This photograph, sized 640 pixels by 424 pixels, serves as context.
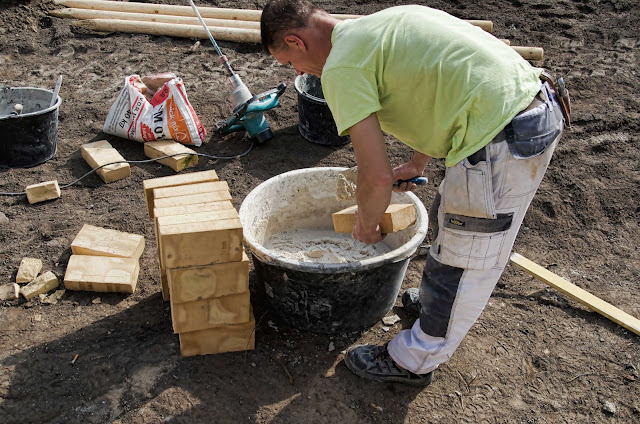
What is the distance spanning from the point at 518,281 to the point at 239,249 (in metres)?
1.93

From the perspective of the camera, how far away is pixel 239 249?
8.46 feet

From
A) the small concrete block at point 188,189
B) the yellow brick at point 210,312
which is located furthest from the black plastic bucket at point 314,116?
the yellow brick at point 210,312

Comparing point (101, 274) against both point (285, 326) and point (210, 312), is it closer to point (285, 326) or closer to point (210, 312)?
point (210, 312)

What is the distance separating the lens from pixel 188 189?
2916 mm

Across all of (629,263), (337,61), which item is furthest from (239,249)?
(629,263)

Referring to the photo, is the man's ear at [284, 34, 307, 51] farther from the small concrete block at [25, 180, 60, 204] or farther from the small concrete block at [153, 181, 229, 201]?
the small concrete block at [25, 180, 60, 204]

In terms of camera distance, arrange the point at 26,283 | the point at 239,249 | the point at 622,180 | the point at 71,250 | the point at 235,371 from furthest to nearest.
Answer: the point at 622,180 → the point at 71,250 → the point at 26,283 → the point at 235,371 → the point at 239,249

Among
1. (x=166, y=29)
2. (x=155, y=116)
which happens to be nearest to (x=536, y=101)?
(x=155, y=116)

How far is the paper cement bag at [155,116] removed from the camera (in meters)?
4.75

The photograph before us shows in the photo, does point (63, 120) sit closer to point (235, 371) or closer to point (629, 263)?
point (235, 371)

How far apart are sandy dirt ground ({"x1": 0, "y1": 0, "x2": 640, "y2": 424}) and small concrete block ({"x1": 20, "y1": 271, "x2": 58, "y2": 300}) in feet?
0.19

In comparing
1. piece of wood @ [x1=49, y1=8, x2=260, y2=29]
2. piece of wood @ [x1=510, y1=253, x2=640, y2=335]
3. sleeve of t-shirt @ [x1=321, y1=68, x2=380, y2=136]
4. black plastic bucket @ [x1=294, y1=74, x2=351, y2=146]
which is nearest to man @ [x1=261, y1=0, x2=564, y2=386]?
sleeve of t-shirt @ [x1=321, y1=68, x2=380, y2=136]

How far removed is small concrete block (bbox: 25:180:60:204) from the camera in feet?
13.4

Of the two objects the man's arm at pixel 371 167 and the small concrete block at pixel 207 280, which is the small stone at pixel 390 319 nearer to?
the small concrete block at pixel 207 280
